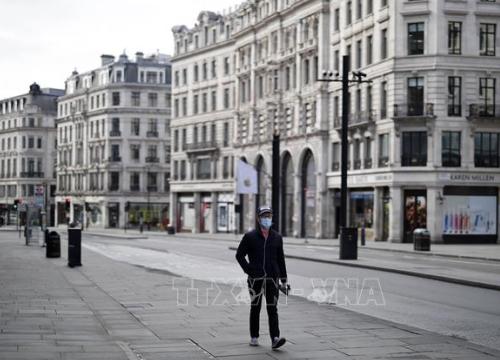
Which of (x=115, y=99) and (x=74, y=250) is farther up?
(x=115, y=99)

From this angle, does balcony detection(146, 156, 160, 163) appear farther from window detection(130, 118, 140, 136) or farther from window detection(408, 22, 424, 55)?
window detection(408, 22, 424, 55)

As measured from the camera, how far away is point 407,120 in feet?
185

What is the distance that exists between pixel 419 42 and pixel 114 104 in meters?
65.7

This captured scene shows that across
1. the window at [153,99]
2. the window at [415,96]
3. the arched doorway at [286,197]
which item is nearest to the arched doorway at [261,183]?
the arched doorway at [286,197]

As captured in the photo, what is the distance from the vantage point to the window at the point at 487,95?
56.5 meters

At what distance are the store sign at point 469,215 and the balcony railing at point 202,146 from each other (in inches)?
1419

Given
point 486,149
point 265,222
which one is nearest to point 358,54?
point 486,149

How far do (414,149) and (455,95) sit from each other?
416cm

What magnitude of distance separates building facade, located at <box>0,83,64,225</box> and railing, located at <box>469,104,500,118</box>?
9372 cm

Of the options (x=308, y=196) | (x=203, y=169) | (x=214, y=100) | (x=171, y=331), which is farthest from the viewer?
(x=203, y=169)

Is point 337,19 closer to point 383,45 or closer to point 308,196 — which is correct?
point 383,45

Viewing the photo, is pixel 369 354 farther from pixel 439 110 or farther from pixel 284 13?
pixel 284 13

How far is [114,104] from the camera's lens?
116125 mm

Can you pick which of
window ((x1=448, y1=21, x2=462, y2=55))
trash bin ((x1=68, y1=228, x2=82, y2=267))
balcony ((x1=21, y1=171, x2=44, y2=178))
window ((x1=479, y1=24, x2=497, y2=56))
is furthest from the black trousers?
balcony ((x1=21, y1=171, x2=44, y2=178))
